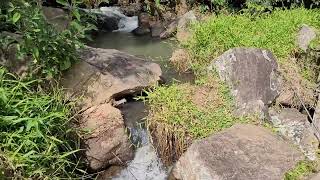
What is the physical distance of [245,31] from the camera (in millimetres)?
7738

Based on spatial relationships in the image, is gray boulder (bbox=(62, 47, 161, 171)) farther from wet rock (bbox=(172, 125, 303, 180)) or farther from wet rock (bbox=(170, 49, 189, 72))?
wet rock (bbox=(172, 125, 303, 180))

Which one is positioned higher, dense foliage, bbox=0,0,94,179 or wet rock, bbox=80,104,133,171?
dense foliage, bbox=0,0,94,179

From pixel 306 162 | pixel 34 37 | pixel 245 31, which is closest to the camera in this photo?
pixel 306 162

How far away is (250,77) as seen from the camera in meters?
6.22

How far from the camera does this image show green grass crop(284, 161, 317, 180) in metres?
4.33

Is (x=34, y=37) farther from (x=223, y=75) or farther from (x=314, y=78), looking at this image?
(x=314, y=78)

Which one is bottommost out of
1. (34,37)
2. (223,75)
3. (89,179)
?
(89,179)

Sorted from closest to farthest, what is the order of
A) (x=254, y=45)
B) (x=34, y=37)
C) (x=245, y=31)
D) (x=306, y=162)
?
(x=306, y=162), (x=34, y=37), (x=254, y=45), (x=245, y=31)

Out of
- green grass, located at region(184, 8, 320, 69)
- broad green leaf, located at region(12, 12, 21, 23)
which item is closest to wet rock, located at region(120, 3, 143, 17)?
green grass, located at region(184, 8, 320, 69)

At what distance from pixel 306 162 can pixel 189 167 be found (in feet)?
4.43

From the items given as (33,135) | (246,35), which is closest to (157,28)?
Result: (246,35)

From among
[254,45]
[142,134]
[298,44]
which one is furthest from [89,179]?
[298,44]

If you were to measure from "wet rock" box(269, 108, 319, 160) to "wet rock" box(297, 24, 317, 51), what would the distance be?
151 centimetres

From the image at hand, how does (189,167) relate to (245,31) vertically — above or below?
below
